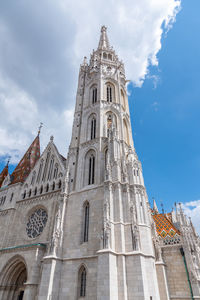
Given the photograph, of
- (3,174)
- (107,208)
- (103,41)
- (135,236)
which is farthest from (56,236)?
(103,41)

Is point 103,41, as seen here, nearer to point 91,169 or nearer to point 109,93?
point 109,93

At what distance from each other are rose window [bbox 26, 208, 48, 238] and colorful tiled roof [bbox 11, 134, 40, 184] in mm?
5578

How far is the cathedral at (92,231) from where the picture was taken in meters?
13.4

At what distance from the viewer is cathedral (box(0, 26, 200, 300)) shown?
43.8ft

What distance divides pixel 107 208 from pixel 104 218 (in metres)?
0.76

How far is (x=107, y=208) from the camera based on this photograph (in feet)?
48.9

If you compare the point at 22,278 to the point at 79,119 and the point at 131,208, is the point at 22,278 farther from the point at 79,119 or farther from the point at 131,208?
the point at 79,119

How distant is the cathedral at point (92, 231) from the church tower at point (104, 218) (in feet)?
0.20

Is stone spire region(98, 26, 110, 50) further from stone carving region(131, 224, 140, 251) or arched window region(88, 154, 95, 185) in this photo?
stone carving region(131, 224, 140, 251)

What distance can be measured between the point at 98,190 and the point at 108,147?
13.8 feet

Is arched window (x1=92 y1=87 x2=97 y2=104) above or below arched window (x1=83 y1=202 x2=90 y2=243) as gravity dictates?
above

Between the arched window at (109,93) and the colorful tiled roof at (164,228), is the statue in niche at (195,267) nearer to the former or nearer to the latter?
the colorful tiled roof at (164,228)

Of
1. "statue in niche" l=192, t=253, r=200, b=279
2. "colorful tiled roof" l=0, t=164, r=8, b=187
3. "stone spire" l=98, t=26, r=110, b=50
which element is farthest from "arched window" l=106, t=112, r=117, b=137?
"colorful tiled roof" l=0, t=164, r=8, b=187

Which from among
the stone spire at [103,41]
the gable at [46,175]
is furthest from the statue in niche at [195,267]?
the stone spire at [103,41]
